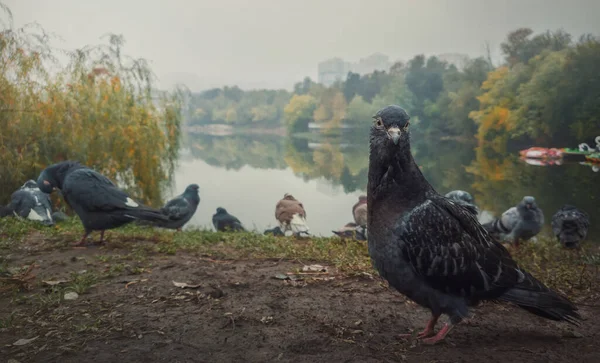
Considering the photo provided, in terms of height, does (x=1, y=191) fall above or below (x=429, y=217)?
below

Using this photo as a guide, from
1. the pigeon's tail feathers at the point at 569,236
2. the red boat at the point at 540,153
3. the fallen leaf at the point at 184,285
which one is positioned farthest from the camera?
the red boat at the point at 540,153

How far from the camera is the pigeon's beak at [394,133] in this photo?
6.24 ft

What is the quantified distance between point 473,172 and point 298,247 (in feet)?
22.7

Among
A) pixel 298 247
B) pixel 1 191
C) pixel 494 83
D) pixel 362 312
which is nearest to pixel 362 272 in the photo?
pixel 362 312

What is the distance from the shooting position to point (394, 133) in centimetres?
191

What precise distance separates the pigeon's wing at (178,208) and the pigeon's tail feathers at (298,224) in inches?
54.4

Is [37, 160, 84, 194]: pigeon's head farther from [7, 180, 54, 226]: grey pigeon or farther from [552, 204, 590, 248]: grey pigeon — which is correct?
[552, 204, 590, 248]: grey pigeon

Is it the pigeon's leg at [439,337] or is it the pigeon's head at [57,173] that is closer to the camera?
the pigeon's leg at [439,337]

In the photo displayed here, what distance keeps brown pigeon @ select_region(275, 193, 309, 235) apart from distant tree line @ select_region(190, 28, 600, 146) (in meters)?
2.06

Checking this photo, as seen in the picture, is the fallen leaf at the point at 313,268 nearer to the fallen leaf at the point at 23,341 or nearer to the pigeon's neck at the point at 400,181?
the pigeon's neck at the point at 400,181

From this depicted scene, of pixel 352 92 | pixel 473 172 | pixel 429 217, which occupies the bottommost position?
pixel 473 172

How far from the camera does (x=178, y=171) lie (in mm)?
8289

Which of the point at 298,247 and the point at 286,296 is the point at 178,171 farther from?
the point at 286,296

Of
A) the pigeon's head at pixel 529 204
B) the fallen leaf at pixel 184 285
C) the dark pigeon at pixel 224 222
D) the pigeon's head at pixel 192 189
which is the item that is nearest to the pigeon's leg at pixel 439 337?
the fallen leaf at pixel 184 285
